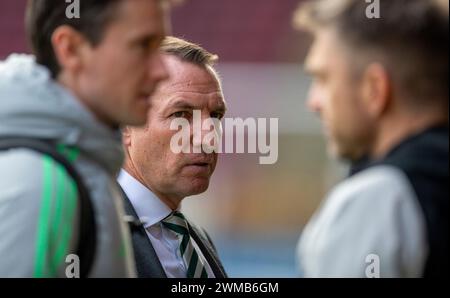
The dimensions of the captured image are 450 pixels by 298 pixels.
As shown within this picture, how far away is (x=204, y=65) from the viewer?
1798 millimetres

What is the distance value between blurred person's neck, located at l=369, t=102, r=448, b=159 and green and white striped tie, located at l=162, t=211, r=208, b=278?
55 centimetres

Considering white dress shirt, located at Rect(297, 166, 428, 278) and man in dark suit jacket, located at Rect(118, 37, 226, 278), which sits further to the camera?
man in dark suit jacket, located at Rect(118, 37, 226, 278)

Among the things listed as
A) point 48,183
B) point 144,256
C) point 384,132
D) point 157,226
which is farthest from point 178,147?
point 48,183

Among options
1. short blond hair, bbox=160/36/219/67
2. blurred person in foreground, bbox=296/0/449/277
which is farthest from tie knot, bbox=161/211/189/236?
blurred person in foreground, bbox=296/0/449/277

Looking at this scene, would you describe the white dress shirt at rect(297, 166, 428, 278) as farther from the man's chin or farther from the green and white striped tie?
the man's chin

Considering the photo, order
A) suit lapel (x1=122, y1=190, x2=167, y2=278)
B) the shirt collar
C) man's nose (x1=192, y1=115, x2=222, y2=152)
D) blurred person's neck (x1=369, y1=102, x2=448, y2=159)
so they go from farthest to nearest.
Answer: man's nose (x1=192, y1=115, x2=222, y2=152) → the shirt collar → suit lapel (x1=122, y1=190, x2=167, y2=278) → blurred person's neck (x1=369, y1=102, x2=448, y2=159)

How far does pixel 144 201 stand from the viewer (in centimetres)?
168

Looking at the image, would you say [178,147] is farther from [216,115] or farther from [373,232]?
[373,232]

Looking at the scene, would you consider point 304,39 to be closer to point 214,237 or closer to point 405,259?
point 214,237

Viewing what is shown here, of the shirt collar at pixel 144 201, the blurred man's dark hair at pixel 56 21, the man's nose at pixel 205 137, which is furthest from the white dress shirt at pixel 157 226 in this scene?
the blurred man's dark hair at pixel 56 21

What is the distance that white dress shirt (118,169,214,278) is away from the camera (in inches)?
63.2

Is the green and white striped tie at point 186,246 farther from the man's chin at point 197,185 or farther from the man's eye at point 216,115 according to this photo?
the man's eye at point 216,115

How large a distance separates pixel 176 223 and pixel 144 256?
158 mm

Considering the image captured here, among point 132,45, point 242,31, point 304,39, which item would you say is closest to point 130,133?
point 132,45
